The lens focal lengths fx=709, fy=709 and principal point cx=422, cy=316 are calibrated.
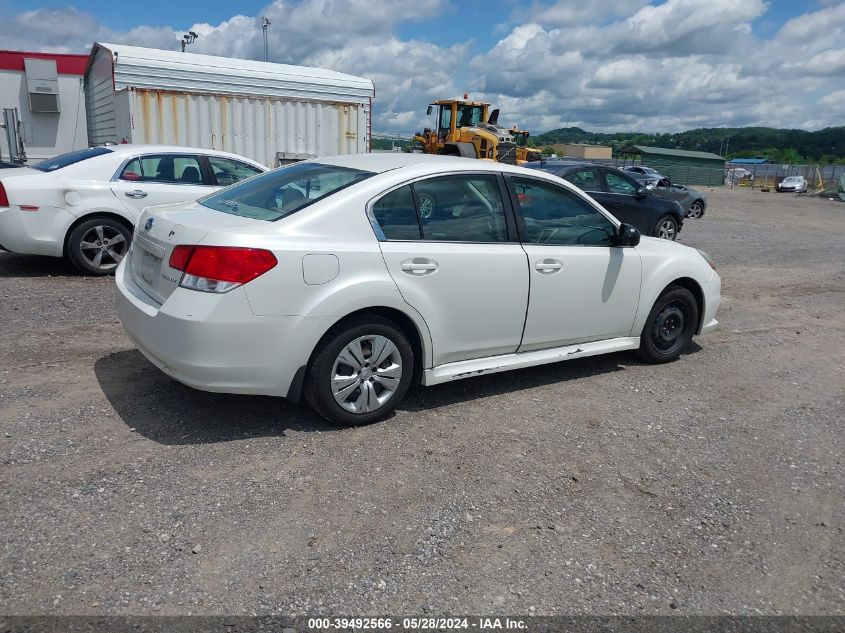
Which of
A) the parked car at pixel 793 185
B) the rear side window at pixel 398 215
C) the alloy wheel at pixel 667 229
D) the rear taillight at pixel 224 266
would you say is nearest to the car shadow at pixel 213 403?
the rear taillight at pixel 224 266

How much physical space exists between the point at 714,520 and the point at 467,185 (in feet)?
8.15

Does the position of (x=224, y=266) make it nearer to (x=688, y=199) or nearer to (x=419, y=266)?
(x=419, y=266)

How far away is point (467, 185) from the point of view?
15.3 ft

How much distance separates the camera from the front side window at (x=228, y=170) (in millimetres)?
8672

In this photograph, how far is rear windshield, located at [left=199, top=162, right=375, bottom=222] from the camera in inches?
165

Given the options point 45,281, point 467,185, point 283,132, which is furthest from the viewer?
point 283,132

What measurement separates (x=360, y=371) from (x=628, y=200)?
34.3 feet

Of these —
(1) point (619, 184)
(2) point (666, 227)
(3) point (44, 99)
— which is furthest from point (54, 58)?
(2) point (666, 227)

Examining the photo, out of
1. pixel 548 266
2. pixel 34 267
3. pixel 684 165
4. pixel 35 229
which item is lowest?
pixel 34 267

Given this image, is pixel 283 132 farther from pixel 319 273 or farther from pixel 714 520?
pixel 714 520

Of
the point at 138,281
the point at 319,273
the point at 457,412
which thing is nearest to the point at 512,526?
the point at 457,412

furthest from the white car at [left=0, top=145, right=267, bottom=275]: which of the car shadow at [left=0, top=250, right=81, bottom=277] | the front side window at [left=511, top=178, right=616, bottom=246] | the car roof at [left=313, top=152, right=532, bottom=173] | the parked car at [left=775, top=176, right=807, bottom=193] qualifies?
the parked car at [left=775, top=176, right=807, bottom=193]

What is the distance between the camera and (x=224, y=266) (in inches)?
147

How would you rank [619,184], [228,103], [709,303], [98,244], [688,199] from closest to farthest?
[709,303] → [98,244] → [228,103] → [619,184] → [688,199]
